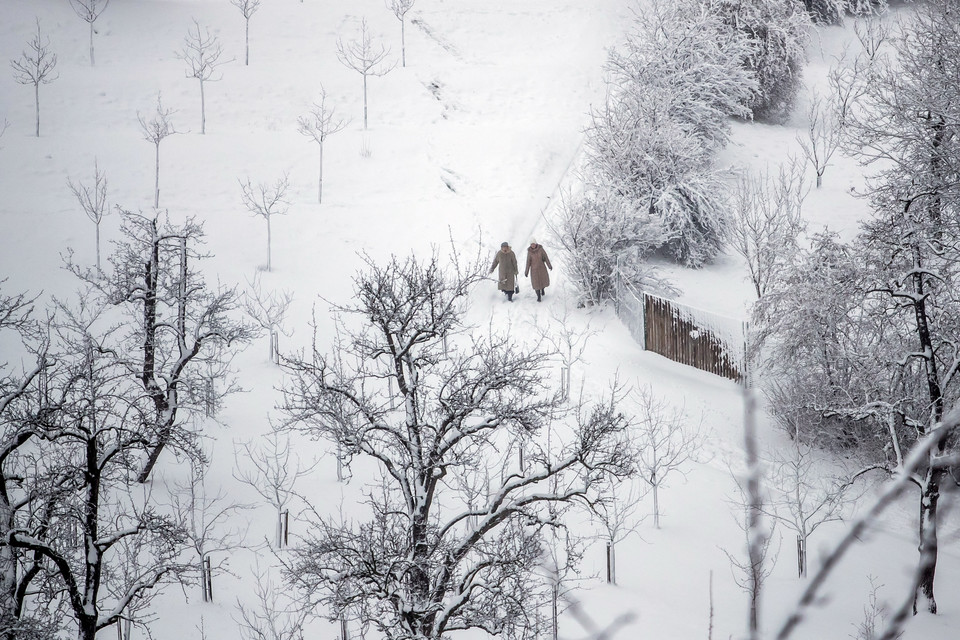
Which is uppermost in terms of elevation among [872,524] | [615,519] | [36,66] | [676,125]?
[36,66]

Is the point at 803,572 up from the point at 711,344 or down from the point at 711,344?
down

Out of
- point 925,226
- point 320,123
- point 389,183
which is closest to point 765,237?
point 925,226

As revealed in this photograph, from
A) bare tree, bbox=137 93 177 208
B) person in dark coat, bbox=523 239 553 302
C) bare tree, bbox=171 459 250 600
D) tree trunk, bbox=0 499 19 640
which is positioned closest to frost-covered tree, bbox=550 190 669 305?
person in dark coat, bbox=523 239 553 302

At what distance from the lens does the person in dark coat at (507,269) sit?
63.7 ft

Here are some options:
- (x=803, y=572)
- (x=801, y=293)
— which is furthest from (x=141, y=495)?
(x=801, y=293)

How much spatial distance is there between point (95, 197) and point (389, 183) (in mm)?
8965

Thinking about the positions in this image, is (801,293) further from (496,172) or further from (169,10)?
(169,10)

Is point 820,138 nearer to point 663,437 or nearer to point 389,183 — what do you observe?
point 389,183

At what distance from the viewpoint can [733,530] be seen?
12617mm

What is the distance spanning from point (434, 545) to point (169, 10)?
105 feet

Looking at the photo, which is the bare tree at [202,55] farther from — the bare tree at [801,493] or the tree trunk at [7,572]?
the bare tree at [801,493]

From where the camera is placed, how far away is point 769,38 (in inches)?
1085

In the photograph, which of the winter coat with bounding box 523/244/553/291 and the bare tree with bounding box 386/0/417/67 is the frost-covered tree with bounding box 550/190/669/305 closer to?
the winter coat with bounding box 523/244/553/291

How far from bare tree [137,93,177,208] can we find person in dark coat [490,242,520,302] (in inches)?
441
